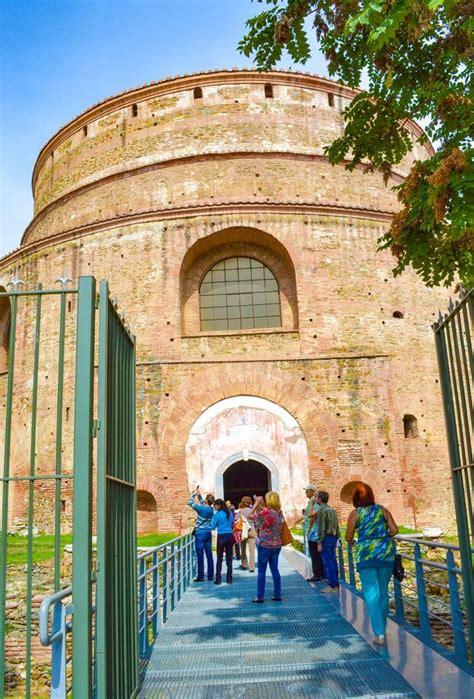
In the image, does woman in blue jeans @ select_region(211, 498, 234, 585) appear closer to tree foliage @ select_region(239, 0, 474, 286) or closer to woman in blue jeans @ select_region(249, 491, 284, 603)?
woman in blue jeans @ select_region(249, 491, 284, 603)

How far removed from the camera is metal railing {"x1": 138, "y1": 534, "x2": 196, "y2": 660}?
17.8ft

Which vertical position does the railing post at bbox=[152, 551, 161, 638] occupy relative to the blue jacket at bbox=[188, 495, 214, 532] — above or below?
below

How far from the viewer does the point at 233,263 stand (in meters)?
19.4

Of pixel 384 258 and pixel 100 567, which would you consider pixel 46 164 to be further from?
pixel 100 567

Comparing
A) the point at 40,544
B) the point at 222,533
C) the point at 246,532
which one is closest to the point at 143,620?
the point at 222,533

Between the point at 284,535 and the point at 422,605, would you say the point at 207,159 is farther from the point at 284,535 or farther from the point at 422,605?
the point at 422,605

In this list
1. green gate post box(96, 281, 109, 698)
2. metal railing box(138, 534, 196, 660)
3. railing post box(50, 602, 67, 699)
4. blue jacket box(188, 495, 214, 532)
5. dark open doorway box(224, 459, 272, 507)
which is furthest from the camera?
dark open doorway box(224, 459, 272, 507)

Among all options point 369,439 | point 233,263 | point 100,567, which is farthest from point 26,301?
point 100,567

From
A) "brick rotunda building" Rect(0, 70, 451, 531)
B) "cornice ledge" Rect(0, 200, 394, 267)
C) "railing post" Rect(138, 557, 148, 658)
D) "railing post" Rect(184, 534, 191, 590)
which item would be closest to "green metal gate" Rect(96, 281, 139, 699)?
"railing post" Rect(138, 557, 148, 658)

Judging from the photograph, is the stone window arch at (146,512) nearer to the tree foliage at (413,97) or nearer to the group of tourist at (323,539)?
the group of tourist at (323,539)

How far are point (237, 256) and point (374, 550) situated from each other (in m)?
14.8

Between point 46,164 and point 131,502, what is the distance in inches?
919

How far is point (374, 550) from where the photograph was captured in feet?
17.7

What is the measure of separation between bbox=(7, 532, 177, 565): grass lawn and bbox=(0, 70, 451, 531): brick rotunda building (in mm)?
1157
